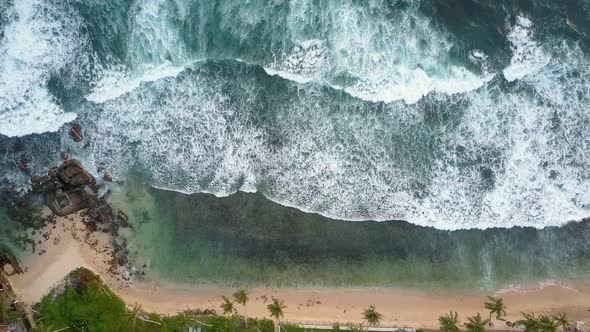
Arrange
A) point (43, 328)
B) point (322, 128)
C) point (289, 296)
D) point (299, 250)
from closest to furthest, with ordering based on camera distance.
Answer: point (43, 328) → point (289, 296) → point (299, 250) → point (322, 128)

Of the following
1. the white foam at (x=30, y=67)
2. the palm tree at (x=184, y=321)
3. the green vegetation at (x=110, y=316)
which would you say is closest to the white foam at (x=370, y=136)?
the white foam at (x=30, y=67)

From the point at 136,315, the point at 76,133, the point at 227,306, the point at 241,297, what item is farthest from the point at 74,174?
the point at 241,297

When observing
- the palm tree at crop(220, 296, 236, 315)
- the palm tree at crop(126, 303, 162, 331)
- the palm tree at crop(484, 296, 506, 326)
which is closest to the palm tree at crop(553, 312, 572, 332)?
the palm tree at crop(484, 296, 506, 326)

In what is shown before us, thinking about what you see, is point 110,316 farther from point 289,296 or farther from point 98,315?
point 289,296

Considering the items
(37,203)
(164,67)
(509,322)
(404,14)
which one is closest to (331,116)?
(404,14)

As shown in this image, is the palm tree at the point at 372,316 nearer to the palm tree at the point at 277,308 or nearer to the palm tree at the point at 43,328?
the palm tree at the point at 277,308

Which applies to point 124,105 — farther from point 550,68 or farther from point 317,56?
point 550,68

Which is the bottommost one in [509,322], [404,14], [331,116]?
[509,322]

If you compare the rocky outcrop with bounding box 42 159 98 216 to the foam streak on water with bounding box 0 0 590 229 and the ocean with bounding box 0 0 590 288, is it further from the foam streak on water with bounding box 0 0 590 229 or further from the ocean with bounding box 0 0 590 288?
the foam streak on water with bounding box 0 0 590 229
